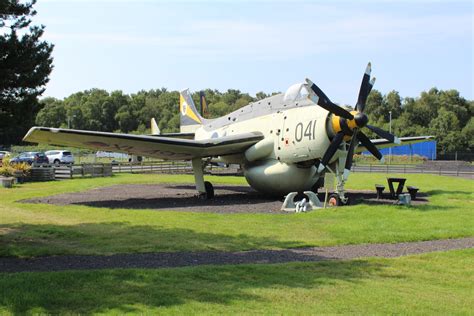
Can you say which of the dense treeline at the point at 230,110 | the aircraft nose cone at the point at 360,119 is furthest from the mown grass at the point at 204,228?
the dense treeline at the point at 230,110

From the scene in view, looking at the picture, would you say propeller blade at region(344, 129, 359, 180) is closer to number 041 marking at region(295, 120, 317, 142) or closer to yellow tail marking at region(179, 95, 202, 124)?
number 041 marking at region(295, 120, 317, 142)

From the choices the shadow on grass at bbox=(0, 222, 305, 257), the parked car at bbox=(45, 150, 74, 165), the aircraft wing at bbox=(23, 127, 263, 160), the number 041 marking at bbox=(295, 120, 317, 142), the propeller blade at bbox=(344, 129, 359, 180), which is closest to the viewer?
the shadow on grass at bbox=(0, 222, 305, 257)

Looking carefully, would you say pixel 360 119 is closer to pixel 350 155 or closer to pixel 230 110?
pixel 350 155

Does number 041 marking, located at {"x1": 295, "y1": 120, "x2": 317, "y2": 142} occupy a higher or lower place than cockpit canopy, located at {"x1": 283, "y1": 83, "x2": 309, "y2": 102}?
lower

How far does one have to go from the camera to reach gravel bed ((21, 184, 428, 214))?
19.2 metres

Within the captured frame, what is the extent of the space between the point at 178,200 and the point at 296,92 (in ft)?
23.8

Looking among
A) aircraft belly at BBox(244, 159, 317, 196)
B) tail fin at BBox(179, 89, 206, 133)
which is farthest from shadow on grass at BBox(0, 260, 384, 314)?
tail fin at BBox(179, 89, 206, 133)

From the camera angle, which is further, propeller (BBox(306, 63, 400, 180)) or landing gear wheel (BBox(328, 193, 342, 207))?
landing gear wheel (BBox(328, 193, 342, 207))

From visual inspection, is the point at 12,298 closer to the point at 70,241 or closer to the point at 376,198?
the point at 70,241

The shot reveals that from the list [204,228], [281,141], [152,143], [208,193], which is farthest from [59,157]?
[204,228]

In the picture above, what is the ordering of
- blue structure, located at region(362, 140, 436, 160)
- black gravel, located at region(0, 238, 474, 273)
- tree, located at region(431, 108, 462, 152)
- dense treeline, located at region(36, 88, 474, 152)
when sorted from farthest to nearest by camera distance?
dense treeline, located at region(36, 88, 474, 152) → tree, located at region(431, 108, 462, 152) → blue structure, located at region(362, 140, 436, 160) → black gravel, located at region(0, 238, 474, 273)

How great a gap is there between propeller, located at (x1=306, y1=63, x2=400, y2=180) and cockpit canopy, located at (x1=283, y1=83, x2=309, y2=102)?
2677 mm

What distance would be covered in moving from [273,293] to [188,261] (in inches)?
110

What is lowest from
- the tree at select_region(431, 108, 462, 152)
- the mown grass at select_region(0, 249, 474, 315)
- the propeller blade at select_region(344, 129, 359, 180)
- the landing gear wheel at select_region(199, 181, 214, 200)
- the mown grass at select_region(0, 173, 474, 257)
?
the mown grass at select_region(0, 249, 474, 315)
